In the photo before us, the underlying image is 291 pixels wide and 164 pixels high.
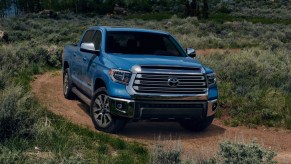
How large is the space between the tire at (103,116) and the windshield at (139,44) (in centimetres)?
109

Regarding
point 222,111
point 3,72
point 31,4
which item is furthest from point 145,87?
point 31,4

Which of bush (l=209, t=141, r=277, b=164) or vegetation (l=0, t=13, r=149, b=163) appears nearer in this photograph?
bush (l=209, t=141, r=277, b=164)

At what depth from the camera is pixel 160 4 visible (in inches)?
3339

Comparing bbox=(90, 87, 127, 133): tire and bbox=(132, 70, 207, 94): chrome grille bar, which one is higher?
bbox=(132, 70, 207, 94): chrome grille bar

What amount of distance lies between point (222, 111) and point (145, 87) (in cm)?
372

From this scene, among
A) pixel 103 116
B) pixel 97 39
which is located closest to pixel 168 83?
pixel 103 116

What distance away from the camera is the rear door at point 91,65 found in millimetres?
9284

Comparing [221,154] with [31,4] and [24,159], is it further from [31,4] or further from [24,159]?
[31,4]

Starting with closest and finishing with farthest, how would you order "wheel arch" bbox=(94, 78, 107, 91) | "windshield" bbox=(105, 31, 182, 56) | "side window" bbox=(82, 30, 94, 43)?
"wheel arch" bbox=(94, 78, 107, 91), "windshield" bbox=(105, 31, 182, 56), "side window" bbox=(82, 30, 94, 43)

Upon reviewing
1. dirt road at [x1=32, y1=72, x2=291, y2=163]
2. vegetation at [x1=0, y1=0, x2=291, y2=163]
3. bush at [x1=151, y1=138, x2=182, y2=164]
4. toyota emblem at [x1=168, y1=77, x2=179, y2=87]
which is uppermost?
toyota emblem at [x1=168, y1=77, x2=179, y2=87]

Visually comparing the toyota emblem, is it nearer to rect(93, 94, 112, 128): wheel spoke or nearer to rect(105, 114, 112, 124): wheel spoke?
rect(93, 94, 112, 128): wheel spoke

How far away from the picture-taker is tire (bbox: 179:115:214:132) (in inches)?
362

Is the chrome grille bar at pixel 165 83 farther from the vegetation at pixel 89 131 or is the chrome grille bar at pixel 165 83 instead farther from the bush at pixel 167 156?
the bush at pixel 167 156

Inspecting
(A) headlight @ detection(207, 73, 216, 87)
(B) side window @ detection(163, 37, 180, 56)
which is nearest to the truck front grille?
(A) headlight @ detection(207, 73, 216, 87)
